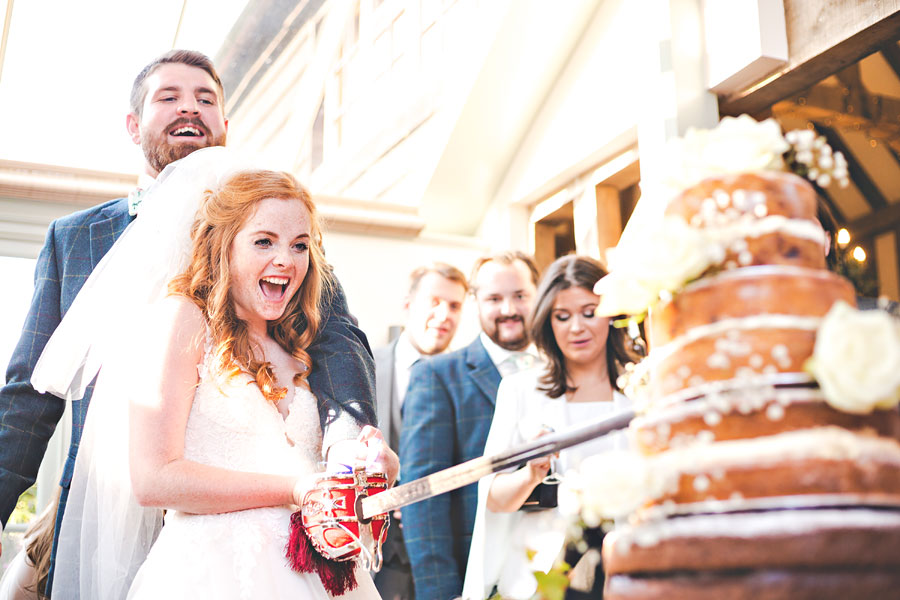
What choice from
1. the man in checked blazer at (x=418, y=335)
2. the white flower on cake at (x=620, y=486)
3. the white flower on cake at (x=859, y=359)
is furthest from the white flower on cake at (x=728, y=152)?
the man in checked blazer at (x=418, y=335)

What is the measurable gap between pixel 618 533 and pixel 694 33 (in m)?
3.33

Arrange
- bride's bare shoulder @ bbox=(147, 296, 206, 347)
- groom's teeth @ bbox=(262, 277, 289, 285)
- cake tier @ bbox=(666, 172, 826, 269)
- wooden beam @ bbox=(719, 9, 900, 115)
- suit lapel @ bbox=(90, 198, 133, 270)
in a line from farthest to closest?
wooden beam @ bbox=(719, 9, 900, 115) → suit lapel @ bbox=(90, 198, 133, 270) → groom's teeth @ bbox=(262, 277, 289, 285) → bride's bare shoulder @ bbox=(147, 296, 206, 347) → cake tier @ bbox=(666, 172, 826, 269)

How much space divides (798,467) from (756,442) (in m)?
0.05

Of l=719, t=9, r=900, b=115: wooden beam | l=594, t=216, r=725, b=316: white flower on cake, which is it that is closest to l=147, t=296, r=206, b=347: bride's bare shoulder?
l=594, t=216, r=725, b=316: white flower on cake

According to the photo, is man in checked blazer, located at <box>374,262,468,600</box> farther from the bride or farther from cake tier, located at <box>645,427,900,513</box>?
cake tier, located at <box>645,427,900,513</box>

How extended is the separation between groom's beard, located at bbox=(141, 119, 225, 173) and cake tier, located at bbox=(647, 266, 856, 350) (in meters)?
1.88

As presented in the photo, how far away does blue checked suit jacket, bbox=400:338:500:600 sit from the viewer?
3193 millimetres

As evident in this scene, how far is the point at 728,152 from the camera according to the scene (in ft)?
3.77

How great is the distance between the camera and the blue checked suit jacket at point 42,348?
226cm

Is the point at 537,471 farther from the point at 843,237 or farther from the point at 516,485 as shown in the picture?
the point at 843,237

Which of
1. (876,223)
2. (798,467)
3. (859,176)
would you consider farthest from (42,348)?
(876,223)

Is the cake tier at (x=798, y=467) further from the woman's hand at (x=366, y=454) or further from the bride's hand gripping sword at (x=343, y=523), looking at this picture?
the woman's hand at (x=366, y=454)

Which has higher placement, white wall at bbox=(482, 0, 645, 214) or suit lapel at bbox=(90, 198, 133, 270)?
white wall at bbox=(482, 0, 645, 214)

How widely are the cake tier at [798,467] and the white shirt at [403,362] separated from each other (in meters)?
3.12
